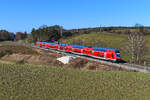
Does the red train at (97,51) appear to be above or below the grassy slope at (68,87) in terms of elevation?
above

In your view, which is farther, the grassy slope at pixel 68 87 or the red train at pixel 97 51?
the red train at pixel 97 51

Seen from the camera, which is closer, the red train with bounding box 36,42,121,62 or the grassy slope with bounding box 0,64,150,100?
the grassy slope with bounding box 0,64,150,100

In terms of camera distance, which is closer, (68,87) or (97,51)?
(68,87)

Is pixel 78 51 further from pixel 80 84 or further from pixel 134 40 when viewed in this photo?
pixel 80 84

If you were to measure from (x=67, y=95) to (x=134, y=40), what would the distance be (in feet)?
131

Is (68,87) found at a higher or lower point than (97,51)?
lower

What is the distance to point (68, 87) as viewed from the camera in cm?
2241

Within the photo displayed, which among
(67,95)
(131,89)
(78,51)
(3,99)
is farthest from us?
(78,51)

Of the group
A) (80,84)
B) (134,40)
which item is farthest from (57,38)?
(80,84)

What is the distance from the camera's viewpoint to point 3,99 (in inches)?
717

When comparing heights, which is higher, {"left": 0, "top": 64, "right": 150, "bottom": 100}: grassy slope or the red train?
the red train

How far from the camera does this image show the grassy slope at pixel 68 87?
19.7 metres

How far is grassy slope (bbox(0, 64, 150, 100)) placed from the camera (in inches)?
775

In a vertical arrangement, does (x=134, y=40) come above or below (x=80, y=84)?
above
